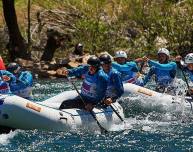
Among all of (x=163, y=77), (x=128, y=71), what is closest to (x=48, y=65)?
(x=128, y=71)

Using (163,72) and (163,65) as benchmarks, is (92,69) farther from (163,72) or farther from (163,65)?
(163,72)

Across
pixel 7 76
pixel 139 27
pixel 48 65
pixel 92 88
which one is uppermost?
pixel 7 76

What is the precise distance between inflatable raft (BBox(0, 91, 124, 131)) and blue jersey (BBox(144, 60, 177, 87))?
3.38 m

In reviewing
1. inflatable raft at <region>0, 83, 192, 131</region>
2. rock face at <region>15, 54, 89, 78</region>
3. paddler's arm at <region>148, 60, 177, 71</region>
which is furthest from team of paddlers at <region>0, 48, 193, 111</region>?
rock face at <region>15, 54, 89, 78</region>

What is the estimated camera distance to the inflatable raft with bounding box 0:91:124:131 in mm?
11836

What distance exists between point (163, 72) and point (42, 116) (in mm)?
5185

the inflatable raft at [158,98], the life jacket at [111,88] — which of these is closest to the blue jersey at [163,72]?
the inflatable raft at [158,98]

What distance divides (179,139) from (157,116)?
111 inches

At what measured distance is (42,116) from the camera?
12.1 m

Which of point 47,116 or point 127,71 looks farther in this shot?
point 127,71

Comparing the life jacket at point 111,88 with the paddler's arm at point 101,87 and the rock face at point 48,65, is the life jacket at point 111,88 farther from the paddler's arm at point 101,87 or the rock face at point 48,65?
the rock face at point 48,65

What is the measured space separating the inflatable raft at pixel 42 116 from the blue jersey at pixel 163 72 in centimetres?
338

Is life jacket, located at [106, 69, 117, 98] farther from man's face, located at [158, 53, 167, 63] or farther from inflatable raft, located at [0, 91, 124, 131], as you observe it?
man's face, located at [158, 53, 167, 63]

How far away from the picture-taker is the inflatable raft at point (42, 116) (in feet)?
38.8
